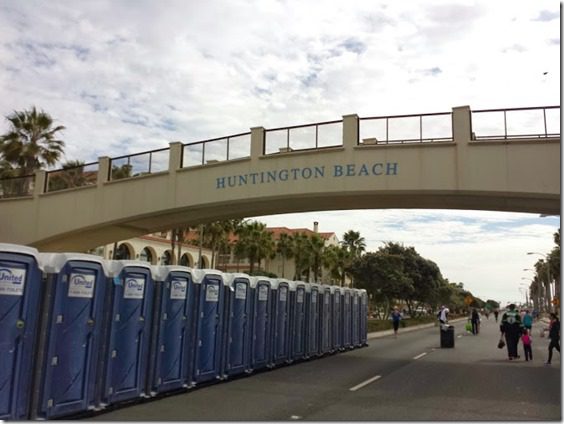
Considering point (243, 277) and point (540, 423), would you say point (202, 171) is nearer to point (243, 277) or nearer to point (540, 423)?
point (243, 277)

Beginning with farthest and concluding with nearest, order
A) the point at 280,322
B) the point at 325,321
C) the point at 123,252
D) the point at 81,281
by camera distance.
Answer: the point at 123,252, the point at 325,321, the point at 280,322, the point at 81,281

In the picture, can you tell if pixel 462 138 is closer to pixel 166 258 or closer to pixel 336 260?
pixel 166 258

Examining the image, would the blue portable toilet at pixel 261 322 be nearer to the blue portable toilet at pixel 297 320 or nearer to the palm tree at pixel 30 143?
the blue portable toilet at pixel 297 320

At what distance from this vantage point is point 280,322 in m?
15.6

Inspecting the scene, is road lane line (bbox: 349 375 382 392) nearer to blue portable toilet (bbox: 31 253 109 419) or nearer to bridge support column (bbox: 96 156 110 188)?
blue portable toilet (bbox: 31 253 109 419)

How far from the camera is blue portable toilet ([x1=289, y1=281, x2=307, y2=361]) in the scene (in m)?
16.5

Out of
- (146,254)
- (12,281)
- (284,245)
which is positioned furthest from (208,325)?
(284,245)

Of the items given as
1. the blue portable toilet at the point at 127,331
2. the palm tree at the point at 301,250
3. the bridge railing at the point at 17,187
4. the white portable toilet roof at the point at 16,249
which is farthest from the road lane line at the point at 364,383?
the palm tree at the point at 301,250

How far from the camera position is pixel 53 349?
26.7 feet

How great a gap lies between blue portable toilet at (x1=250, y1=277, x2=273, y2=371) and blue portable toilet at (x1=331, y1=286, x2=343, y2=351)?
5.83 m

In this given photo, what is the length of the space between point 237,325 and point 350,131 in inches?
326

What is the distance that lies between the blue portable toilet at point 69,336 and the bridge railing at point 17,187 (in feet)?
61.5

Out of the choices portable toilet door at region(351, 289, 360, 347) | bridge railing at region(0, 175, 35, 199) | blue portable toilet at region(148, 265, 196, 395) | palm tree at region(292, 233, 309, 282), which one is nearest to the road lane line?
blue portable toilet at region(148, 265, 196, 395)

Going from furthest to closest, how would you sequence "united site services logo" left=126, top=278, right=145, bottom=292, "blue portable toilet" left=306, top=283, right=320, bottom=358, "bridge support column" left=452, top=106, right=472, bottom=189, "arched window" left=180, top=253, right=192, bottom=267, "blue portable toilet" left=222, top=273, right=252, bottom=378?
"arched window" left=180, top=253, right=192, bottom=267 → "blue portable toilet" left=306, top=283, right=320, bottom=358 → "bridge support column" left=452, top=106, right=472, bottom=189 → "blue portable toilet" left=222, top=273, right=252, bottom=378 → "united site services logo" left=126, top=278, right=145, bottom=292
